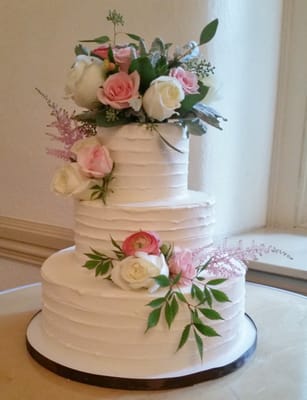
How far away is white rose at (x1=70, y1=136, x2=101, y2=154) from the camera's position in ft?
2.64

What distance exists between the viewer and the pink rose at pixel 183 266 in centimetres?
73

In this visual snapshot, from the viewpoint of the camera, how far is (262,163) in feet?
4.84

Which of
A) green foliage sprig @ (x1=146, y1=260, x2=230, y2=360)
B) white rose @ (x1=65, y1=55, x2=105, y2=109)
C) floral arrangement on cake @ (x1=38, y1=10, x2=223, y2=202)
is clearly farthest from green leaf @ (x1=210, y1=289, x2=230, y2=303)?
white rose @ (x1=65, y1=55, x2=105, y2=109)

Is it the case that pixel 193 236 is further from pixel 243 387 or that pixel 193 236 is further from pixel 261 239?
pixel 261 239

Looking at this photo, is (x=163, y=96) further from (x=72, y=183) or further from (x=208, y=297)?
(x=208, y=297)

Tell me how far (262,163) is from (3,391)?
Result: 1026 mm

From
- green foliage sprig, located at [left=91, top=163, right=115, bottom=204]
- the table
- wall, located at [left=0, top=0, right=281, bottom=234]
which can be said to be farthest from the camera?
wall, located at [left=0, top=0, right=281, bottom=234]

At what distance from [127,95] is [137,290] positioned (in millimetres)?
294

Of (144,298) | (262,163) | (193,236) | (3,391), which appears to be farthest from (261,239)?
(3,391)

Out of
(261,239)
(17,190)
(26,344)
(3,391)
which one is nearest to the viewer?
(3,391)

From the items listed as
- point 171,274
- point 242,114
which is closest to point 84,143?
point 171,274

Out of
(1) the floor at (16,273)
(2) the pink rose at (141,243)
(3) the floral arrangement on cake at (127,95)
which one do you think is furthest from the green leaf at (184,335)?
(1) the floor at (16,273)

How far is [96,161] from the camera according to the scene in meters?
0.77

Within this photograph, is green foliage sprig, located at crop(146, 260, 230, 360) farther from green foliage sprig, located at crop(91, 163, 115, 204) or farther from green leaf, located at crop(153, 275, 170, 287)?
green foliage sprig, located at crop(91, 163, 115, 204)
